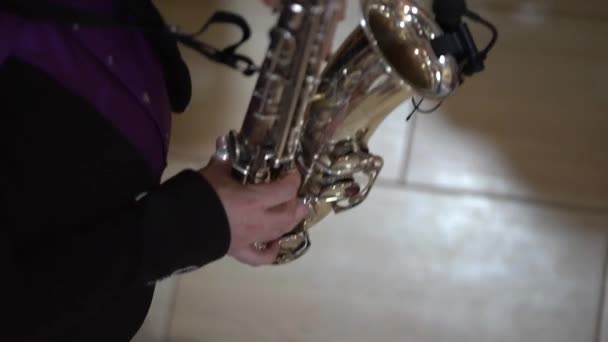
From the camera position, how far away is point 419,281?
45.0 inches

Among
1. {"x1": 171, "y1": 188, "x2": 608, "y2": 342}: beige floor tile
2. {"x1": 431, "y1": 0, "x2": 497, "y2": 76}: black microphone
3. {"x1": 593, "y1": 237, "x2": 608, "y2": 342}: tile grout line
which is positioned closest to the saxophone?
{"x1": 431, "y1": 0, "x2": 497, "y2": 76}: black microphone

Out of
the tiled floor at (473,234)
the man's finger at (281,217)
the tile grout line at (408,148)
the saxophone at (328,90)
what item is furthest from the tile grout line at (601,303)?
the man's finger at (281,217)

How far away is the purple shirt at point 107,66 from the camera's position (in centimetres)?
60

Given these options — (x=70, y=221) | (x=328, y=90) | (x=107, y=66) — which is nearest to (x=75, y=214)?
(x=70, y=221)

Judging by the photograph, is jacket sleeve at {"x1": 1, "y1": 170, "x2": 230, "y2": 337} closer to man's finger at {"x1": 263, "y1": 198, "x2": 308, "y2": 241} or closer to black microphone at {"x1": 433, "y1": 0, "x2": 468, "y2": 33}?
man's finger at {"x1": 263, "y1": 198, "x2": 308, "y2": 241}

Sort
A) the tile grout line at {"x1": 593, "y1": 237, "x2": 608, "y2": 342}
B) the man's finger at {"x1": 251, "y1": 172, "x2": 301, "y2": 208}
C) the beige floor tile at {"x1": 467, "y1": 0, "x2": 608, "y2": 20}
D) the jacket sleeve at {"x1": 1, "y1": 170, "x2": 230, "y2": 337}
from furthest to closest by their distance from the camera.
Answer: the beige floor tile at {"x1": 467, "y1": 0, "x2": 608, "y2": 20} < the tile grout line at {"x1": 593, "y1": 237, "x2": 608, "y2": 342} < the man's finger at {"x1": 251, "y1": 172, "x2": 301, "y2": 208} < the jacket sleeve at {"x1": 1, "y1": 170, "x2": 230, "y2": 337}

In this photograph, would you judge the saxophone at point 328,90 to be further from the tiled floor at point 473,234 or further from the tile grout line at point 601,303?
the tile grout line at point 601,303

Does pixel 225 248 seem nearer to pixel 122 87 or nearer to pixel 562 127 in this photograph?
pixel 122 87

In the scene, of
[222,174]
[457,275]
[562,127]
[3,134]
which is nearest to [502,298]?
[457,275]

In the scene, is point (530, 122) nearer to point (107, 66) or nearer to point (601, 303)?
point (601, 303)

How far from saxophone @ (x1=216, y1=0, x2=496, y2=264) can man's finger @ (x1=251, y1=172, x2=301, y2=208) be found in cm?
1

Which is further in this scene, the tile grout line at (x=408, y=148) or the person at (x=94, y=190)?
the tile grout line at (x=408, y=148)

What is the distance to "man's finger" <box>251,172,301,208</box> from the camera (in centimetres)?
67

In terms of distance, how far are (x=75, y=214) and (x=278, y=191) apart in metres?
0.16
